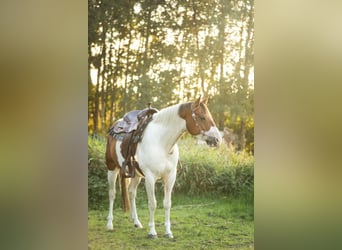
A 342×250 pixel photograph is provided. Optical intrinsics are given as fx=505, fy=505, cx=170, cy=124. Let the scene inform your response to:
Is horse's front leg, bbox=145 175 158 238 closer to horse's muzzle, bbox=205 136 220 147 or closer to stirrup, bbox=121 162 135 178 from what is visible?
stirrup, bbox=121 162 135 178

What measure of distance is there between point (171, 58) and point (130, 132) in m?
0.66

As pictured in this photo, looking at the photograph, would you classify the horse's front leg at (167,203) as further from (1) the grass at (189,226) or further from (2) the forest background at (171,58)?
(2) the forest background at (171,58)

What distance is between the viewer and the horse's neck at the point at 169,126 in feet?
12.8

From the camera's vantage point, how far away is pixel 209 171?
3.87 metres

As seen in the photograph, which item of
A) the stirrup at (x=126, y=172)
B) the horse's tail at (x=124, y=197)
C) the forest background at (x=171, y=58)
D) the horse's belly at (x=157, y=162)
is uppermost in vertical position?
the forest background at (x=171, y=58)

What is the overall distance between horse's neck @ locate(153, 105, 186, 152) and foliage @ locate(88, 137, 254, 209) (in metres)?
0.07

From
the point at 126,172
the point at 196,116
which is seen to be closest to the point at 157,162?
the point at 126,172

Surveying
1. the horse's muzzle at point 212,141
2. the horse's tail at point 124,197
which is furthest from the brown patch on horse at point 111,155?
the horse's muzzle at point 212,141

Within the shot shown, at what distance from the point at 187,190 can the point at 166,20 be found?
1315 millimetres

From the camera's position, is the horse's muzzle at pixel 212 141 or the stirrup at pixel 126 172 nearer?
the horse's muzzle at pixel 212 141

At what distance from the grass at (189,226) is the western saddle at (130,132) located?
279 millimetres

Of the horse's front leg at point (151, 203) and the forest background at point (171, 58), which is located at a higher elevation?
the forest background at point (171, 58)

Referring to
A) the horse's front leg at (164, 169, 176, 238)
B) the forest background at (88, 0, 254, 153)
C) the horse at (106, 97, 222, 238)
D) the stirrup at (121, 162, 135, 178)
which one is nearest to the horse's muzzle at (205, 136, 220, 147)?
the horse at (106, 97, 222, 238)
